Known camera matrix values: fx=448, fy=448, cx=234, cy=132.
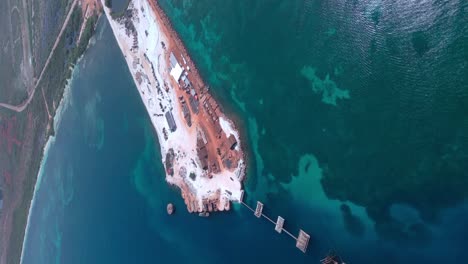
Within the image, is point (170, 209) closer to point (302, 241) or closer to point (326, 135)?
point (302, 241)

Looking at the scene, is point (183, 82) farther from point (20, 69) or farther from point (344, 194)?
point (20, 69)

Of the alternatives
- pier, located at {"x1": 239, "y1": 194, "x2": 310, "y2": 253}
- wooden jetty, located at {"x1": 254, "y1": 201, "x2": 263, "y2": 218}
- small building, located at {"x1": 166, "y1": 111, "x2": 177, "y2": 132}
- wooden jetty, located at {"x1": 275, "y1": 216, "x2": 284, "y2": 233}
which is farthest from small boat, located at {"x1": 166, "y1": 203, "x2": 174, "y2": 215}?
wooden jetty, located at {"x1": 275, "y1": 216, "x2": 284, "y2": 233}

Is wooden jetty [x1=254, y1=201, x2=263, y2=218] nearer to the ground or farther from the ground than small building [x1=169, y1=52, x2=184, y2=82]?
nearer to the ground

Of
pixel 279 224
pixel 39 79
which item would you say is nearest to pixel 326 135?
pixel 279 224

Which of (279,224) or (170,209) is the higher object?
(170,209)

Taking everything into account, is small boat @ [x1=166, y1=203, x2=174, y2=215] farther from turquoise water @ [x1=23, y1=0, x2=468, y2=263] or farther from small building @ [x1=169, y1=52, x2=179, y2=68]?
small building @ [x1=169, y1=52, x2=179, y2=68]
